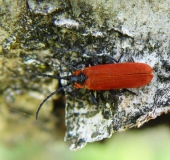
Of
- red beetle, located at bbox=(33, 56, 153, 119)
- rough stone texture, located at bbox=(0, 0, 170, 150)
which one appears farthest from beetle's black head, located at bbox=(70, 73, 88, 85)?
rough stone texture, located at bbox=(0, 0, 170, 150)

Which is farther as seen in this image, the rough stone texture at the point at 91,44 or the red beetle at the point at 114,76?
the red beetle at the point at 114,76

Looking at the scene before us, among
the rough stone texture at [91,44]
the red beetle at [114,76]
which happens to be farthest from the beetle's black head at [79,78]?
the rough stone texture at [91,44]

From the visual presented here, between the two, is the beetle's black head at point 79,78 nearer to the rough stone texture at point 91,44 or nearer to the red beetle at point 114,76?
the red beetle at point 114,76

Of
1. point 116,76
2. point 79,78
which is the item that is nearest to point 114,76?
point 116,76

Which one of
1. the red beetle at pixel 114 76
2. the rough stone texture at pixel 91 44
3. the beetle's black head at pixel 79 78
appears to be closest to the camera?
the rough stone texture at pixel 91 44

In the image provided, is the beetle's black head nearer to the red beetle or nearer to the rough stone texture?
the red beetle

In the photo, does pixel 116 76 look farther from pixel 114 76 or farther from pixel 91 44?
pixel 91 44

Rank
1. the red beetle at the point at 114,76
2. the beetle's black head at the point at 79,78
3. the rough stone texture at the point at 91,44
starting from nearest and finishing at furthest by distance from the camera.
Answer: the rough stone texture at the point at 91,44 → the red beetle at the point at 114,76 → the beetle's black head at the point at 79,78

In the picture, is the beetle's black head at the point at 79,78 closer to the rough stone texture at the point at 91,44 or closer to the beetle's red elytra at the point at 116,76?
the beetle's red elytra at the point at 116,76
